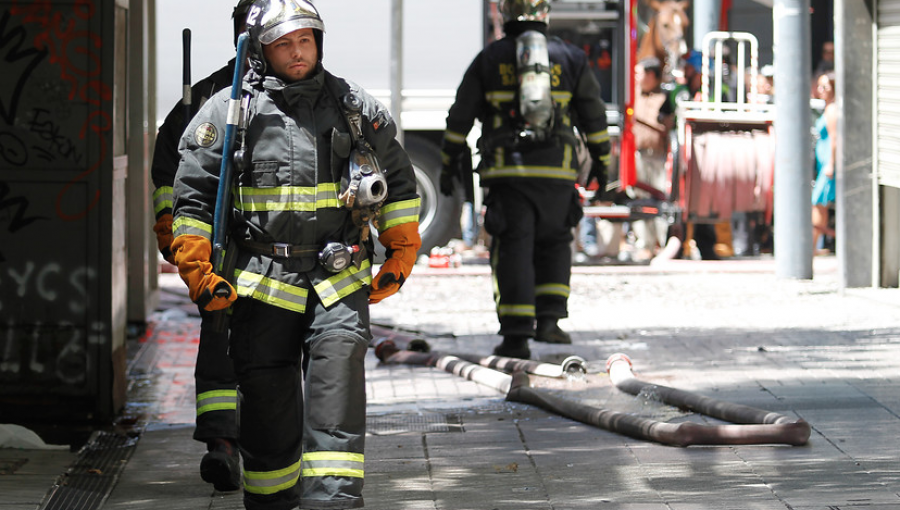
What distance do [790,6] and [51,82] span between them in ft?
23.8

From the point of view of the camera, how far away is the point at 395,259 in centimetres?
498

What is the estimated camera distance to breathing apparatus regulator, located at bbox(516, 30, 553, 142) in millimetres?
8328

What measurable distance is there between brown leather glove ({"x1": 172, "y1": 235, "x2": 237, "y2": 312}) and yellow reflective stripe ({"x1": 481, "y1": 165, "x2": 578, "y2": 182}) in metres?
3.98

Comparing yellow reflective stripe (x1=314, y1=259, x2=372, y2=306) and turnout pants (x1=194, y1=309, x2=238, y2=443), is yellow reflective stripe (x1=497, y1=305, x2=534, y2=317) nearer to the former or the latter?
turnout pants (x1=194, y1=309, x2=238, y2=443)

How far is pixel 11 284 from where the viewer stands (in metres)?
6.91

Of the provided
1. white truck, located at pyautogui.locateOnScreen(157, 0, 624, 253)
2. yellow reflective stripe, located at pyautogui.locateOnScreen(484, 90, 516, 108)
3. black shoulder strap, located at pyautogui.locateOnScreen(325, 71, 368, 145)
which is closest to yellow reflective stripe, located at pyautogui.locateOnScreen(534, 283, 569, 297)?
yellow reflective stripe, located at pyautogui.locateOnScreen(484, 90, 516, 108)

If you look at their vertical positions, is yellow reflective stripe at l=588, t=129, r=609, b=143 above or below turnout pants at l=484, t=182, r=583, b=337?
above

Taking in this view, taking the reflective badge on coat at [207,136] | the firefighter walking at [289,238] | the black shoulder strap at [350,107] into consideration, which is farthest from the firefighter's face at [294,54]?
the reflective badge on coat at [207,136]

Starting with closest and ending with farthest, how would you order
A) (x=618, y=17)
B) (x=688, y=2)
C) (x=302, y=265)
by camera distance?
(x=302, y=265) < (x=618, y=17) < (x=688, y=2)

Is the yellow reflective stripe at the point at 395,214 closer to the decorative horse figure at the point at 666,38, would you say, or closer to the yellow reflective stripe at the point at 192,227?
the yellow reflective stripe at the point at 192,227

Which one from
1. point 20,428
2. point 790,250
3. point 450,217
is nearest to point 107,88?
point 20,428

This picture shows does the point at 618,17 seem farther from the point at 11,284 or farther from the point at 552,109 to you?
the point at 11,284

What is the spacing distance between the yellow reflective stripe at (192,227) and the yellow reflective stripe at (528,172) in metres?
3.94

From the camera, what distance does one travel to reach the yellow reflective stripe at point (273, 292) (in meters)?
4.80
